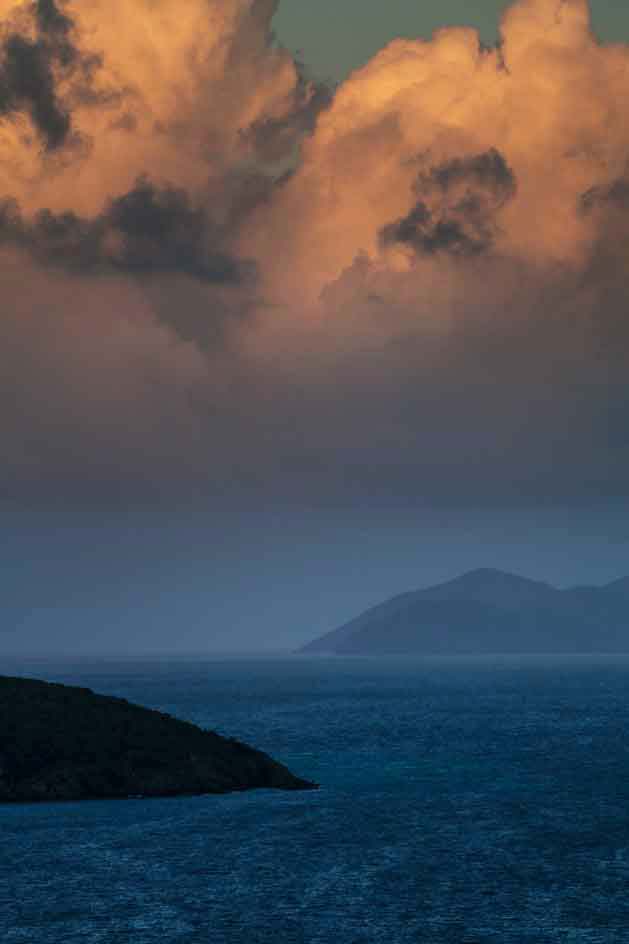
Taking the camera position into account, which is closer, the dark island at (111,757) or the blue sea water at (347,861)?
the blue sea water at (347,861)

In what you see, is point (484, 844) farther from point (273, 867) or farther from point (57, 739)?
point (57, 739)

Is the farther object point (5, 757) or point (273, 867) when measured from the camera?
point (5, 757)

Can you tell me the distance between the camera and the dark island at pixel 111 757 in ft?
296

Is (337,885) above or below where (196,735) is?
below

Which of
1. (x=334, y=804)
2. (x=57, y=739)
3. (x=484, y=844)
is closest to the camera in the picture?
(x=484, y=844)

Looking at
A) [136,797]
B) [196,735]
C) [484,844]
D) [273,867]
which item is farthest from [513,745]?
[273,867]

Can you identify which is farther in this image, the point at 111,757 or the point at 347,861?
the point at 111,757

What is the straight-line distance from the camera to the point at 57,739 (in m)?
94.6

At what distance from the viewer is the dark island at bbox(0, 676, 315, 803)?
90125mm

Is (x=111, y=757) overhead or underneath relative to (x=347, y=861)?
overhead

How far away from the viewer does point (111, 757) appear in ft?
308

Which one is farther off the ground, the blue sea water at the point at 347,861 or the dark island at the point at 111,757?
the dark island at the point at 111,757

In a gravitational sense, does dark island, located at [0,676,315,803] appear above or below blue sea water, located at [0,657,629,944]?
above

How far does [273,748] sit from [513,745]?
26059 millimetres
